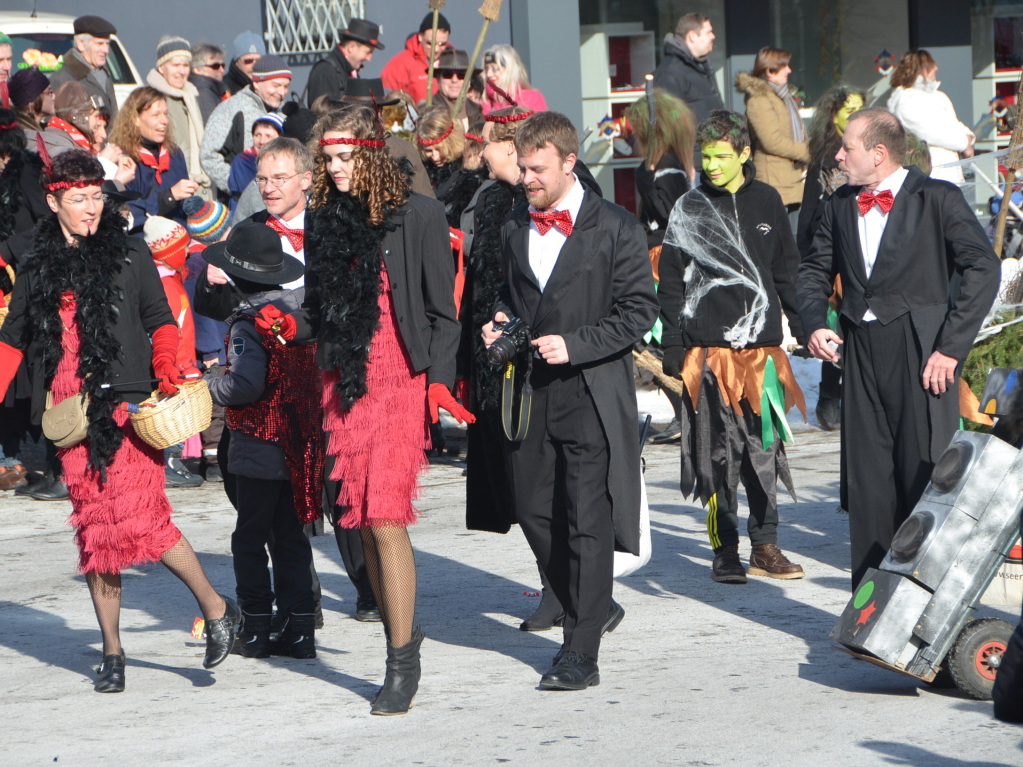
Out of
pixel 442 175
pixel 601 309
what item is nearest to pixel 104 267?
pixel 601 309

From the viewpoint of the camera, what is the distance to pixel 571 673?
18.0 ft

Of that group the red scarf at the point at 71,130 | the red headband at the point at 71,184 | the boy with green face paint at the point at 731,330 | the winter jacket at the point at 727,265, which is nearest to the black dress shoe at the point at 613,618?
the boy with green face paint at the point at 731,330

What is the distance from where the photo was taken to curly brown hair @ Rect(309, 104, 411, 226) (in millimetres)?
5355

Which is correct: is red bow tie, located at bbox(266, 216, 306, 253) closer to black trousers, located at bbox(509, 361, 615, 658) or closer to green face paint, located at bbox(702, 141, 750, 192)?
black trousers, located at bbox(509, 361, 615, 658)

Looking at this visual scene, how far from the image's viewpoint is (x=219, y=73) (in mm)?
13352

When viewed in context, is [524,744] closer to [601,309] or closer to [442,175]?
[601,309]

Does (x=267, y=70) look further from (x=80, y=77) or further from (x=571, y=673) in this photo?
(x=571, y=673)

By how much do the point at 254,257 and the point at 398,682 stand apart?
1.79m

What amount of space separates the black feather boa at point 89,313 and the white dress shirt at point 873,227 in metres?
2.84

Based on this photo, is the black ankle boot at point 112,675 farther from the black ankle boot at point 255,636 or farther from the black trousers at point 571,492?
the black trousers at point 571,492

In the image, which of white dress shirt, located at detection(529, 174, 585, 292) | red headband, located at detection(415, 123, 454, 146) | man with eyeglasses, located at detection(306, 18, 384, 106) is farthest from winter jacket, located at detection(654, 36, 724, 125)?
white dress shirt, located at detection(529, 174, 585, 292)

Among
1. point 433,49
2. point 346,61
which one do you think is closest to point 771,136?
point 433,49

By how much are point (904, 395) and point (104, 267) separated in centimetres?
305

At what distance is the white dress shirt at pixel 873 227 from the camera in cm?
573
